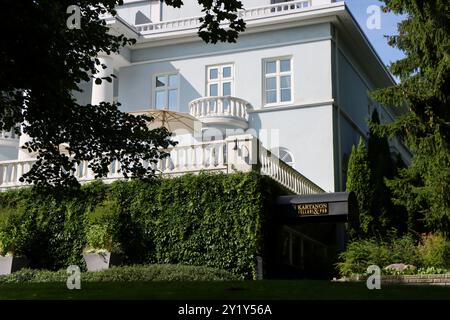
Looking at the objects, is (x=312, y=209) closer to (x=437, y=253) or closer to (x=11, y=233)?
(x=437, y=253)

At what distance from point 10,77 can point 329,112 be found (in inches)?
763

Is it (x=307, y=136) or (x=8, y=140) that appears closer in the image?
(x=307, y=136)

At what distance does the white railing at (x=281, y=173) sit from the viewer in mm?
19047

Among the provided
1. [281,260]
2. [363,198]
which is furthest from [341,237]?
[281,260]

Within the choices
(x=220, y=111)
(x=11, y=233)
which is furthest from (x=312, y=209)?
(x=220, y=111)

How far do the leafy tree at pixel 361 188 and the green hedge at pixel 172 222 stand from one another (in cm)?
653

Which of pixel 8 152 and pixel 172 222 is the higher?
pixel 8 152

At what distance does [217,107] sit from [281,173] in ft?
23.5

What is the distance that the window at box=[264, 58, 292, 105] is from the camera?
27.8 m

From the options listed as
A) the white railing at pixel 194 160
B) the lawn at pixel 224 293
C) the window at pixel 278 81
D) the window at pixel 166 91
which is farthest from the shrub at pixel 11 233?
the window at pixel 278 81

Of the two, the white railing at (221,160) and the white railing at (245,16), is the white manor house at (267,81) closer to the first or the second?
the white railing at (245,16)

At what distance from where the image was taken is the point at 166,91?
29906 mm
